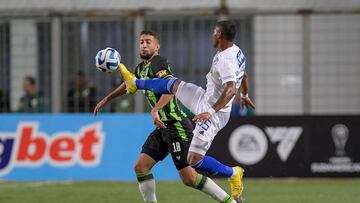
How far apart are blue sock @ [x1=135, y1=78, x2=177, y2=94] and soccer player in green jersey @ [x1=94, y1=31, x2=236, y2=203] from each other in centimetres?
25

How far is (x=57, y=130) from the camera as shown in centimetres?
1852

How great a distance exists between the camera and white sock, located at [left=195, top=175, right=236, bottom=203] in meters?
11.3

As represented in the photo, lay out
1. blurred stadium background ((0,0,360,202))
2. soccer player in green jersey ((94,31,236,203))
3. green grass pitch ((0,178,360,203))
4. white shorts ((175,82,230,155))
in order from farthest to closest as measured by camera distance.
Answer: blurred stadium background ((0,0,360,202)) < green grass pitch ((0,178,360,203)) < soccer player in green jersey ((94,31,236,203)) < white shorts ((175,82,230,155))

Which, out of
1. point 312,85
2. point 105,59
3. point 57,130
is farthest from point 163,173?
point 105,59

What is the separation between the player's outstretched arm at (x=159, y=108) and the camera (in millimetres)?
11148

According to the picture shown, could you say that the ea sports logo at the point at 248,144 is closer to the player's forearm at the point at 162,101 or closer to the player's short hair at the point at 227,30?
the player's forearm at the point at 162,101

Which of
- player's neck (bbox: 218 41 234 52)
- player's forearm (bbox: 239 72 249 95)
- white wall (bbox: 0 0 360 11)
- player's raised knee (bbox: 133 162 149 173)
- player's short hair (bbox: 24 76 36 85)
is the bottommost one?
player's raised knee (bbox: 133 162 149 173)

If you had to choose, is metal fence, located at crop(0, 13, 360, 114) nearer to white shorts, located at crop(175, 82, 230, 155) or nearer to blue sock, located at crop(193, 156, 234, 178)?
white shorts, located at crop(175, 82, 230, 155)

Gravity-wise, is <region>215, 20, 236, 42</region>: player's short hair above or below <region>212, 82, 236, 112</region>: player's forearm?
above

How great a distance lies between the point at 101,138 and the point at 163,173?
4.42 feet

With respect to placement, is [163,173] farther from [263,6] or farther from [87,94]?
[263,6]

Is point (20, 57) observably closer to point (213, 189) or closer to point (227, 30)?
point (213, 189)

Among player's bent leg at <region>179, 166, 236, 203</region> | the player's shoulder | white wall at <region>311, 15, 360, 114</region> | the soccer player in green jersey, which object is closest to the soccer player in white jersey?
player's bent leg at <region>179, 166, 236, 203</region>

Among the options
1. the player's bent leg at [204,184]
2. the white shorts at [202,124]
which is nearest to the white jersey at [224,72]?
the white shorts at [202,124]
